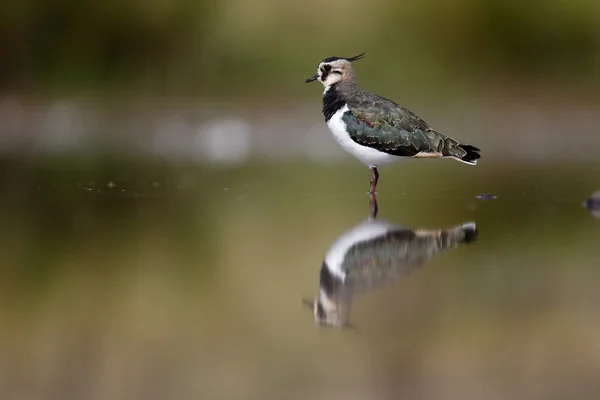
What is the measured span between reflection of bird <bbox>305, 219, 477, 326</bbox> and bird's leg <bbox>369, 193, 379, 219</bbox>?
0.74 feet

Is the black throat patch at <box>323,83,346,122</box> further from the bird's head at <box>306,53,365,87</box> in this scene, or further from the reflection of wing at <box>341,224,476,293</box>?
the reflection of wing at <box>341,224,476,293</box>

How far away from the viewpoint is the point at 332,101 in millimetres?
6969

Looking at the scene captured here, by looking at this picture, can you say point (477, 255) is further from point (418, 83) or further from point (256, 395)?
point (418, 83)

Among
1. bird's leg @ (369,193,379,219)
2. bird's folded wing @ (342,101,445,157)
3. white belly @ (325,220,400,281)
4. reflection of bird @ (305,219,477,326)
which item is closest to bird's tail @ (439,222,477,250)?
reflection of bird @ (305,219,477,326)

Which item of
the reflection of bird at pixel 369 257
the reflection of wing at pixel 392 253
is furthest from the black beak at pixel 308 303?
the reflection of wing at pixel 392 253

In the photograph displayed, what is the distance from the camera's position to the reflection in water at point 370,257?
3.96 meters

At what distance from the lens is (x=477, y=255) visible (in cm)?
488

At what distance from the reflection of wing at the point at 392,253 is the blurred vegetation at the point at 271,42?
22.5ft

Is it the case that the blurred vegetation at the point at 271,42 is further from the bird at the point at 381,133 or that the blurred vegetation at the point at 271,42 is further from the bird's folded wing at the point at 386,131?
the bird's folded wing at the point at 386,131

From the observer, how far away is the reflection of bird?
3961mm

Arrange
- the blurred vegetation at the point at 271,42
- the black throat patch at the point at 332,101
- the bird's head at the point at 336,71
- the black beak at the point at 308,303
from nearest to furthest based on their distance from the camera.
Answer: the black beak at the point at 308,303 < the black throat patch at the point at 332,101 < the bird's head at the point at 336,71 < the blurred vegetation at the point at 271,42

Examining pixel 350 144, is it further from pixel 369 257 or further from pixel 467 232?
pixel 369 257

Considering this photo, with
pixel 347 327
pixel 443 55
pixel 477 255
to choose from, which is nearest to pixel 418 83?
pixel 443 55

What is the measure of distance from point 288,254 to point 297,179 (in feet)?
9.61
